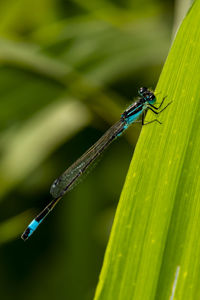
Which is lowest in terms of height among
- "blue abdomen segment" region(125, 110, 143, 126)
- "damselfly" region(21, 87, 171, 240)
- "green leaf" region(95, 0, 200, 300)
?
"green leaf" region(95, 0, 200, 300)

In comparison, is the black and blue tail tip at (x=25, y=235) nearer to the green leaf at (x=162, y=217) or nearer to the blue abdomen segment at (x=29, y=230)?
the blue abdomen segment at (x=29, y=230)

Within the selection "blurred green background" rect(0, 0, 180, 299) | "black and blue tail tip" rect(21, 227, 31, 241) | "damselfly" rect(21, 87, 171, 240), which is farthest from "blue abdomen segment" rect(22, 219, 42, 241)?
"blurred green background" rect(0, 0, 180, 299)

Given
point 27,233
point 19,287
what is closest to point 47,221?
point 19,287

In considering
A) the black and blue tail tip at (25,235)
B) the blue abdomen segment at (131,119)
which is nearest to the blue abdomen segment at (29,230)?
the black and blue tail tip at (25,235)

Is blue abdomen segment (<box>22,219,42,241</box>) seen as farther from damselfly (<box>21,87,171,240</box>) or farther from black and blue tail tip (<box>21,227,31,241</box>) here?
damselfly (<box>21,87,171,240</box>)

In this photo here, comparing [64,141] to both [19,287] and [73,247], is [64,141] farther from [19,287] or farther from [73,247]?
[19,287]

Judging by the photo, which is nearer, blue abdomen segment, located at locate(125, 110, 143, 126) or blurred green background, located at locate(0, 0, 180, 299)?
blue abdomen segment, located at locate(125, 110, 143, 126)

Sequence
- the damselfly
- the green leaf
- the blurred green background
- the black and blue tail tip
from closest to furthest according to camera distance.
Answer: the green leaf
the black and blue tail tip
the damselfly
the blurred green background

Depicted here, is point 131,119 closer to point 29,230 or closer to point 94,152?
point 94,152
